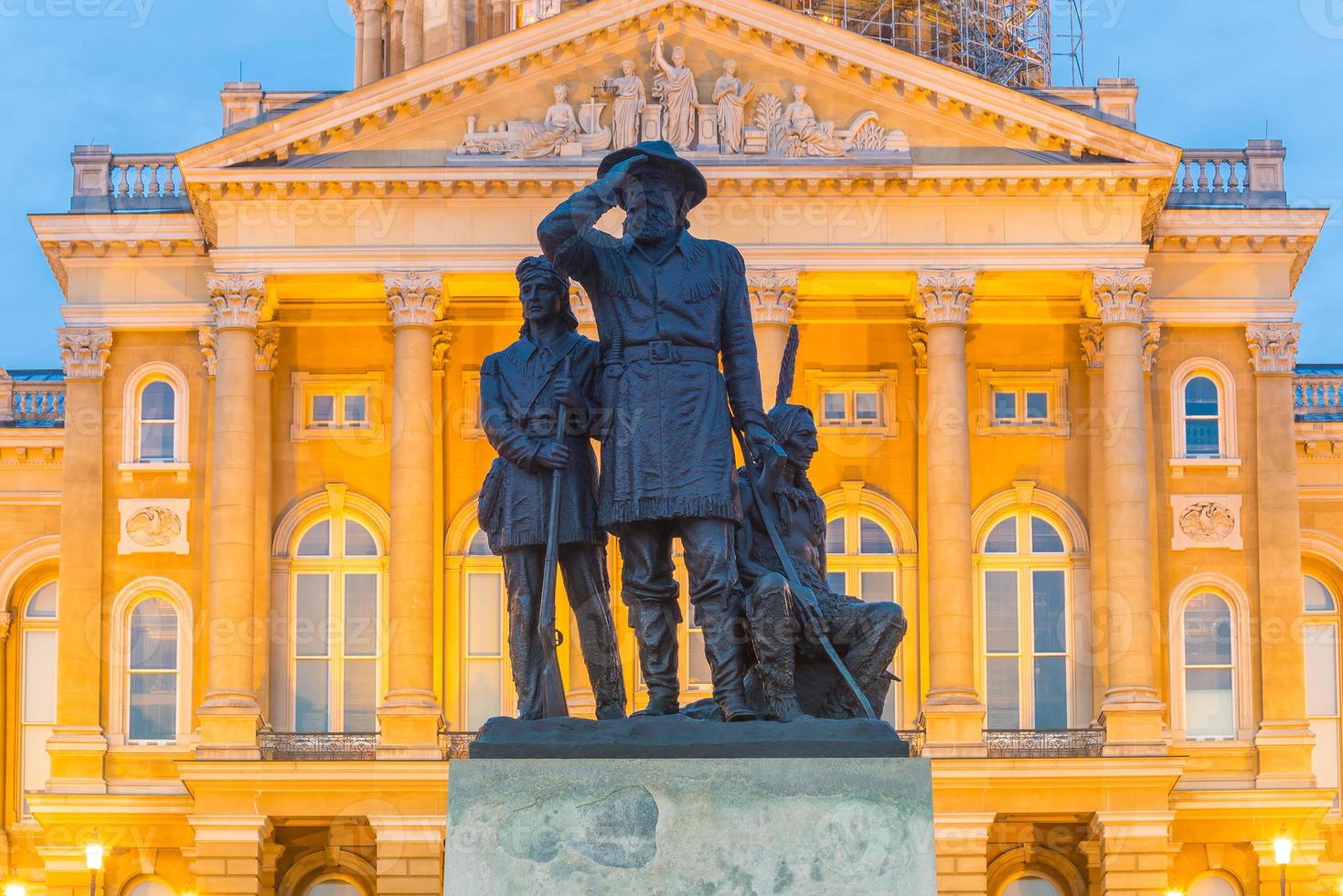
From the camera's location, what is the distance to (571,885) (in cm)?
1181

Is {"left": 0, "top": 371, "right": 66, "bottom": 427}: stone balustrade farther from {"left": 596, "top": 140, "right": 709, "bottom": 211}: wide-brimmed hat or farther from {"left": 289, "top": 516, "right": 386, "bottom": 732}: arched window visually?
{"left": 596, "top": 140, "right": 709, "bottom": 211}: wide-brimmed hat

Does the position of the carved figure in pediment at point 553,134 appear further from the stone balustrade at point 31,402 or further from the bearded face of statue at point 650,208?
the bearded face of statue at point 650,208

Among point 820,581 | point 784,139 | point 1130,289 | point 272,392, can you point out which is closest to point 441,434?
point 272,392

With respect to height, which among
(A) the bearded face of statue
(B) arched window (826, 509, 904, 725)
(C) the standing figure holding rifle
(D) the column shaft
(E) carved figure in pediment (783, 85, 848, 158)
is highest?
(D) the column shaft

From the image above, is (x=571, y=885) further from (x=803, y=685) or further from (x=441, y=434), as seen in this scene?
(x=441, y=434)

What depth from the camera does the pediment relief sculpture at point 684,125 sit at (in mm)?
43781

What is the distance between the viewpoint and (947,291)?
4394 cm

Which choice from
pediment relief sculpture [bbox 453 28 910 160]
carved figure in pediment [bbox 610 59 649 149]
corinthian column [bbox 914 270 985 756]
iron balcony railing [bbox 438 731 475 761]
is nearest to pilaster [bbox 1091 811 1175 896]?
corinthian column [bbox 914 270 985 756]

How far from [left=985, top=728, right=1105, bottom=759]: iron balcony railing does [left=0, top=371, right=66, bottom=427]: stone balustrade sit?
18.4 m

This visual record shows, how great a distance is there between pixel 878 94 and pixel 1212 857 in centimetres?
1348

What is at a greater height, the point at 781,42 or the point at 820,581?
the point at 781,42

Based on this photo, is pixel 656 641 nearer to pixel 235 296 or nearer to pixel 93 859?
pixel 93 859

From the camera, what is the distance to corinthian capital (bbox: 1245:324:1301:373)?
1815 inches

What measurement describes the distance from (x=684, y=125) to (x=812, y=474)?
669cm
